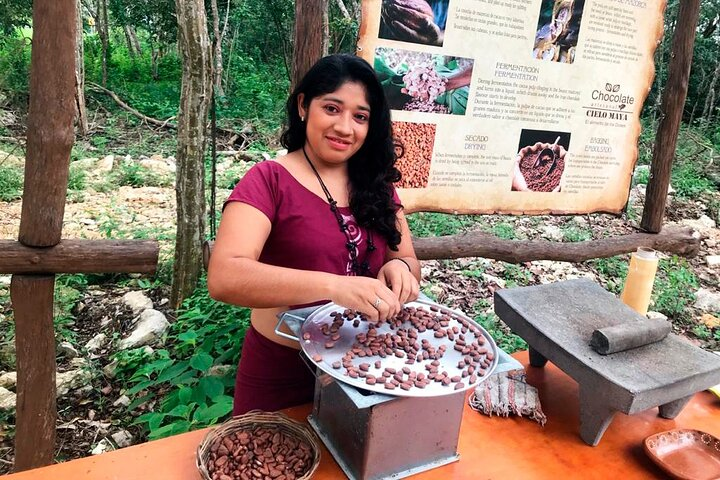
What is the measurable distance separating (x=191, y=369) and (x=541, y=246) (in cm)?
225

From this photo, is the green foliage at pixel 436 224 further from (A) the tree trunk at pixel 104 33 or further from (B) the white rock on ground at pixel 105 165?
(A) the tree trunk at pixel 104 33

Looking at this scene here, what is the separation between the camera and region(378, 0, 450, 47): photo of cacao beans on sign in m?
1.97

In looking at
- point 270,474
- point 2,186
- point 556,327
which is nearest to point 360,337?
point 270,474

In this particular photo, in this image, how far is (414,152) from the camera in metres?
2.25

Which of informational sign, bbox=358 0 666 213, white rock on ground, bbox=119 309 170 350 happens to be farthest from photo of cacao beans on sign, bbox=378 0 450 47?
white rock on ground, bbox=119 309 170 350

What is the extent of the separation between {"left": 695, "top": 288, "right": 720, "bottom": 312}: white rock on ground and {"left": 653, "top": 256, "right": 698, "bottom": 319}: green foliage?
0.06m

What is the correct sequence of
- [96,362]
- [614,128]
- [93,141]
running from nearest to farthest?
[614,128]
[96,362]
[93,141]

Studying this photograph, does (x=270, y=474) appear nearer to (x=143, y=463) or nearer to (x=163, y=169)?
(x=143, y=463)

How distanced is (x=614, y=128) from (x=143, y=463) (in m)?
2.63

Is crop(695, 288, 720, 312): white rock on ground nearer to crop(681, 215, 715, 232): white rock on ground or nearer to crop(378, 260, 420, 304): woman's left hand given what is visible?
crop(681, 215, 715, 232): white rock on ground

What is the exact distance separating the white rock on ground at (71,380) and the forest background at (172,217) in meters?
0.01

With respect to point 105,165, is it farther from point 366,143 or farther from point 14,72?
point 366,143

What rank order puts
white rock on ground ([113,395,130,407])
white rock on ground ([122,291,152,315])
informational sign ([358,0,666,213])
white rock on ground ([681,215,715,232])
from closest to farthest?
informational sign ([358,0,666,213])
white rock on ground ([113,395,130,407])
white rock on ground ([122,291,152,315])
white rock on ground ([681,215,715,232])

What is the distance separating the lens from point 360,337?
1210mm
